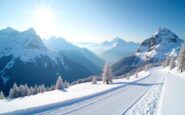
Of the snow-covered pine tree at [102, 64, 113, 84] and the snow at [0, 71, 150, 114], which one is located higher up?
the snow-covered pine tree at [102, 64, 113, 84]

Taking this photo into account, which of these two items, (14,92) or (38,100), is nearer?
(38,100)

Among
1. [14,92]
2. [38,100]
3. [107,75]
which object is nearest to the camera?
[38,100]

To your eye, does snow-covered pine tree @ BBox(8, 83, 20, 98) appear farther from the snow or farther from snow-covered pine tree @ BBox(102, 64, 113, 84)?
the snow

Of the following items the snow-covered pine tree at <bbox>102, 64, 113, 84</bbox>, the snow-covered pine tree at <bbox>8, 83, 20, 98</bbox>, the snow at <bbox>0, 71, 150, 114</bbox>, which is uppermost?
the snow-covered pine tree at <bbox>102, 64, 113, 84</bbox>

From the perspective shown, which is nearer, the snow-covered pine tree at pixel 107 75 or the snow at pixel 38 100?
the snow at pixel 38 100

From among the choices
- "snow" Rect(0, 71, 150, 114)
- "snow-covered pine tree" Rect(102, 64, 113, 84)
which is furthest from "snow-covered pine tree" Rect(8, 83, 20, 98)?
"snow" Rect(0, 71, 150, 114)

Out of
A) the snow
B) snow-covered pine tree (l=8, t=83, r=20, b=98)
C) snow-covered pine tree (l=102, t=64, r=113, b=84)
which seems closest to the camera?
the snow

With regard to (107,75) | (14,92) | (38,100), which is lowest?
(14,92)

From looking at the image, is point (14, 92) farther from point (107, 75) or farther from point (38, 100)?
Answer: point (38, 100)

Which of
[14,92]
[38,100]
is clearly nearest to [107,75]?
[14,92]

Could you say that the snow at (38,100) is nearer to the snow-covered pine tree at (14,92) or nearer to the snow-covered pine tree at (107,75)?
the snow-covered pine tree at (107,75)

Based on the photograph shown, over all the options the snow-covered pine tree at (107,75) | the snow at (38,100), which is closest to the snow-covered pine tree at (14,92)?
the snow-covered pine tree at (107,75)

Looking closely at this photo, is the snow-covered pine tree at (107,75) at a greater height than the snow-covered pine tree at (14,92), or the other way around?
the snow-covered pine tree at (107,75)

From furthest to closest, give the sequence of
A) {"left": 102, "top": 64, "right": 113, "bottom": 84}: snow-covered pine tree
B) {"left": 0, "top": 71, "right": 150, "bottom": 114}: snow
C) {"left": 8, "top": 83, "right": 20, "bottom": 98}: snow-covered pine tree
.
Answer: {"left": 8, "top": 83, "right": 20, "bottom": 98}: snow-covered pine tree < {"left": 102, "top": 64, "right": 113, "bottom": 84}: snow-covered pine tree < {"left": 0, "top": 71, "right": 150, "bottom": 114}: snow
